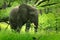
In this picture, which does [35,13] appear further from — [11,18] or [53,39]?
[53,39]

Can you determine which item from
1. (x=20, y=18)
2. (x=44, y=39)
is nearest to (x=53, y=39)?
(x=44, y=39)

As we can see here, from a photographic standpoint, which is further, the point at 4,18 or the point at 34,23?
the point at 4,18

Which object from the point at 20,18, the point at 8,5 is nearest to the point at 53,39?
the point at 20,18

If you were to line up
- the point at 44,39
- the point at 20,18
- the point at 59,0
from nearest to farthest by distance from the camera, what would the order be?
the point at 44,39 → the point at 20,18 → the point at 59,0

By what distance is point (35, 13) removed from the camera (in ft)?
26.0

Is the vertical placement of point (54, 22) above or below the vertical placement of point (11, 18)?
below

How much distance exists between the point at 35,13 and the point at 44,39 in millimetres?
2367

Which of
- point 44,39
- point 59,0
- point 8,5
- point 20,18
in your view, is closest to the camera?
point 44,39

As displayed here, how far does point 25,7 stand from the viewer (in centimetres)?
766

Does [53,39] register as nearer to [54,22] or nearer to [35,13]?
[35,13]

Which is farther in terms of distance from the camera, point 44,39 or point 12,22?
point 12,22

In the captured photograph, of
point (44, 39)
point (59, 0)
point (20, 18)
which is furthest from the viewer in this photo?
point (59, 0)

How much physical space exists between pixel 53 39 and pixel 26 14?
2.22 m

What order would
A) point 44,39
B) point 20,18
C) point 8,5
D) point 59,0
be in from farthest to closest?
point 8,5
point 59,0
point 20,18
point 44,39
